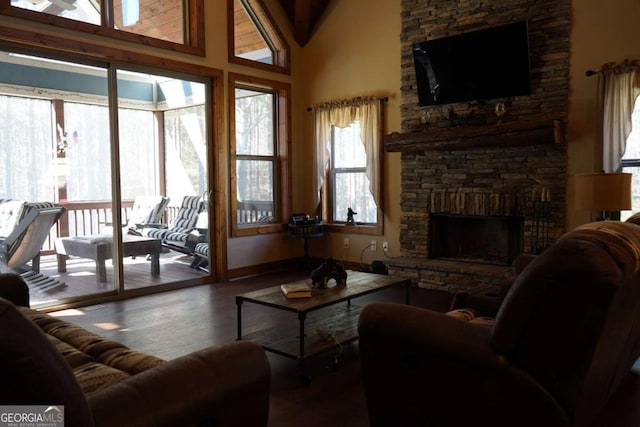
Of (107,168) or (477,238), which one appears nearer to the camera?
(107,168)

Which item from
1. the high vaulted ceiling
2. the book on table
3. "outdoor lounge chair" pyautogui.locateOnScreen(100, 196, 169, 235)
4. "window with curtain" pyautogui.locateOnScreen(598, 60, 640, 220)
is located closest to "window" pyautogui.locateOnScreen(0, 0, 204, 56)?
the high vaulted ceiling

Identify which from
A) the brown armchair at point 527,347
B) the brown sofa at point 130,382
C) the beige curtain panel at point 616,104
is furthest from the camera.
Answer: the beige curtain panel at point 616,104

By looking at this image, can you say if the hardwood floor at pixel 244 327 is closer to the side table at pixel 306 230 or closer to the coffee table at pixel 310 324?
the coffee table at pixel 310 324

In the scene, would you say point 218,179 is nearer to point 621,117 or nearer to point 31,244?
point 31,244

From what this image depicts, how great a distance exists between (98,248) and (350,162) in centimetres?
313

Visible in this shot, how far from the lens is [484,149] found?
518 cm

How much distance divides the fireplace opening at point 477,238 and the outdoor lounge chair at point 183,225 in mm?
2710

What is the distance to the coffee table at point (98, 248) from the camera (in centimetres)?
478

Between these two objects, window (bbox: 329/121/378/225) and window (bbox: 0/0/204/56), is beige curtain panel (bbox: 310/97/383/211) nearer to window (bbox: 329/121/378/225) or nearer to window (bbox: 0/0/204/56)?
window (bbox: 329/121/378/225)

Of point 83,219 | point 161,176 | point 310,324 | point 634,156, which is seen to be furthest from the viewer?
point 161,176

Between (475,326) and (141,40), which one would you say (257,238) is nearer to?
(141,40)

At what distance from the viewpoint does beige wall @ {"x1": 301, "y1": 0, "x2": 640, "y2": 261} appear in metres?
4.49

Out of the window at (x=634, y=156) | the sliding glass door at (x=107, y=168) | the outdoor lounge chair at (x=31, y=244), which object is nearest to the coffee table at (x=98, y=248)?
the sliding glass door at (x=107, y=168)

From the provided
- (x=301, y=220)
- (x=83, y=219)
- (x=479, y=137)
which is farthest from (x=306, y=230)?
(x=83, y=219)
